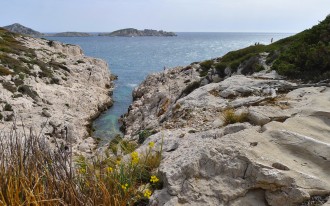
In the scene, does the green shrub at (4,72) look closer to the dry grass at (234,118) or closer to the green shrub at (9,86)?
the green shrub at (9,86)

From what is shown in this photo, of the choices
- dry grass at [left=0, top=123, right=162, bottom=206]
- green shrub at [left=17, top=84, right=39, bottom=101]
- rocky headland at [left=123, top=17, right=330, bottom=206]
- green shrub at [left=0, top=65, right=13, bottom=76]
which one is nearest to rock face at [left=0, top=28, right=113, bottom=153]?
green shrub at [left=17, top=84, right=39, bottom=101]

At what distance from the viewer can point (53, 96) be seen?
35094 mm

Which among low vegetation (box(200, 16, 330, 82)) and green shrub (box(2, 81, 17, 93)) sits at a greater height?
low vegetation (box(200, 16, 330, 82))

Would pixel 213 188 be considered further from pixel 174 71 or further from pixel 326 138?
pixel 174 71

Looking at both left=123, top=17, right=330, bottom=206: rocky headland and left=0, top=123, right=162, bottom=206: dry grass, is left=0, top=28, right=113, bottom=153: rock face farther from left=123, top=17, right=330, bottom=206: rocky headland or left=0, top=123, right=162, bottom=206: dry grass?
left=0, top=123, right=162, bottom=206: dry grass

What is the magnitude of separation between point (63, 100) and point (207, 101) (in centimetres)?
2555

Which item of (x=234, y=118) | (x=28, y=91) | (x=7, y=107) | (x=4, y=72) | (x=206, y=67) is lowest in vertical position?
(x=7, y=107)

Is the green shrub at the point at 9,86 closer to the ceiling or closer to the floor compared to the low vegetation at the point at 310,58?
closer to the floor

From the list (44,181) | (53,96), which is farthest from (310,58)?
(53,96)

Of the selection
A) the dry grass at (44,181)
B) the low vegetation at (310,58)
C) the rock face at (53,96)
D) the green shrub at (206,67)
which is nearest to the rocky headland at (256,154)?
the low vegetation at (310,58)

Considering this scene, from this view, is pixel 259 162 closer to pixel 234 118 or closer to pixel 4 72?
pixel 234 118

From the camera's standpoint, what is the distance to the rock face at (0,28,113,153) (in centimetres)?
2487

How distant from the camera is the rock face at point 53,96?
81.6 ft

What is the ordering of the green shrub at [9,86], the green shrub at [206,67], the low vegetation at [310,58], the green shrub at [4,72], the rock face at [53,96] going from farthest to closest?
the green shrub at [4,72] → the green shrub at [206,67] → the green shrub at [9,86] → the rock face at [53,96] → the low vegetation at [310,58]
